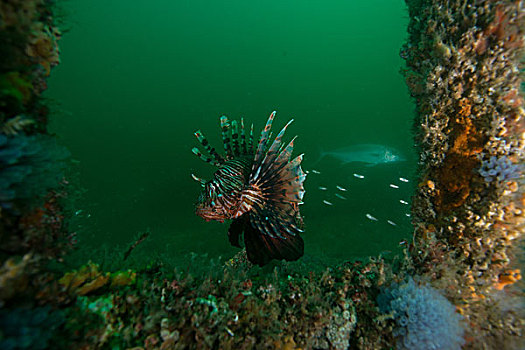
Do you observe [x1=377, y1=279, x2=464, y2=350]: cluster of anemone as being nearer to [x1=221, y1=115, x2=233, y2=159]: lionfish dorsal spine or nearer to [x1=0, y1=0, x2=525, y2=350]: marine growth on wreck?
[x1=0, y1=0, x2=525, y2=350]: marine growth on wreck

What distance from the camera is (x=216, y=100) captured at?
154ft

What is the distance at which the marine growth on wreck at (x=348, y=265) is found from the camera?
1.58m

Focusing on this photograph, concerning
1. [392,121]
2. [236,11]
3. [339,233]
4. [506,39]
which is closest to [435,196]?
[506,39]

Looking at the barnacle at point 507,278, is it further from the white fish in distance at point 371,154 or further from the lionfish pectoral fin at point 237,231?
the white fish in distance at point 371,154

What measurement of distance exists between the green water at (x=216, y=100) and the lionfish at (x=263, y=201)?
1978 mm

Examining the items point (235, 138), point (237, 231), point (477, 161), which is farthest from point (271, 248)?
point (477, 161)

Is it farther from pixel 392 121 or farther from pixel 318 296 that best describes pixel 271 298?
pixel 392 121

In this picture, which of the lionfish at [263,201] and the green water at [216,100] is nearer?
the lionfish at [263,201]

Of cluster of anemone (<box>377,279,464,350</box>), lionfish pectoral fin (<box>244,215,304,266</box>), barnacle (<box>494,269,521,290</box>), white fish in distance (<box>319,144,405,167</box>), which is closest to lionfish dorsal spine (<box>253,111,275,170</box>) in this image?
lionfish pectoral fin (<box>244,215,304,266</box>)

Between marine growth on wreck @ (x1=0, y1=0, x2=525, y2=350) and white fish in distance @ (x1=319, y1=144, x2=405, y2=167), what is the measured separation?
41.7ft

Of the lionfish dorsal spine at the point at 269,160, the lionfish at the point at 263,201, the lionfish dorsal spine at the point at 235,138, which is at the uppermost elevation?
the lionfish dorsal spine at the point at 235,138

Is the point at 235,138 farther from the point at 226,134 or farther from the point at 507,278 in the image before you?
the point at 507,278

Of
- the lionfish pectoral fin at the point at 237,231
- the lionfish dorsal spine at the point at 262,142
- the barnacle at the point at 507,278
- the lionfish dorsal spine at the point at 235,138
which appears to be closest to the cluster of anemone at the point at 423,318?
the barnacle at the point at 507,278

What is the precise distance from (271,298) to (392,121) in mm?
61089
